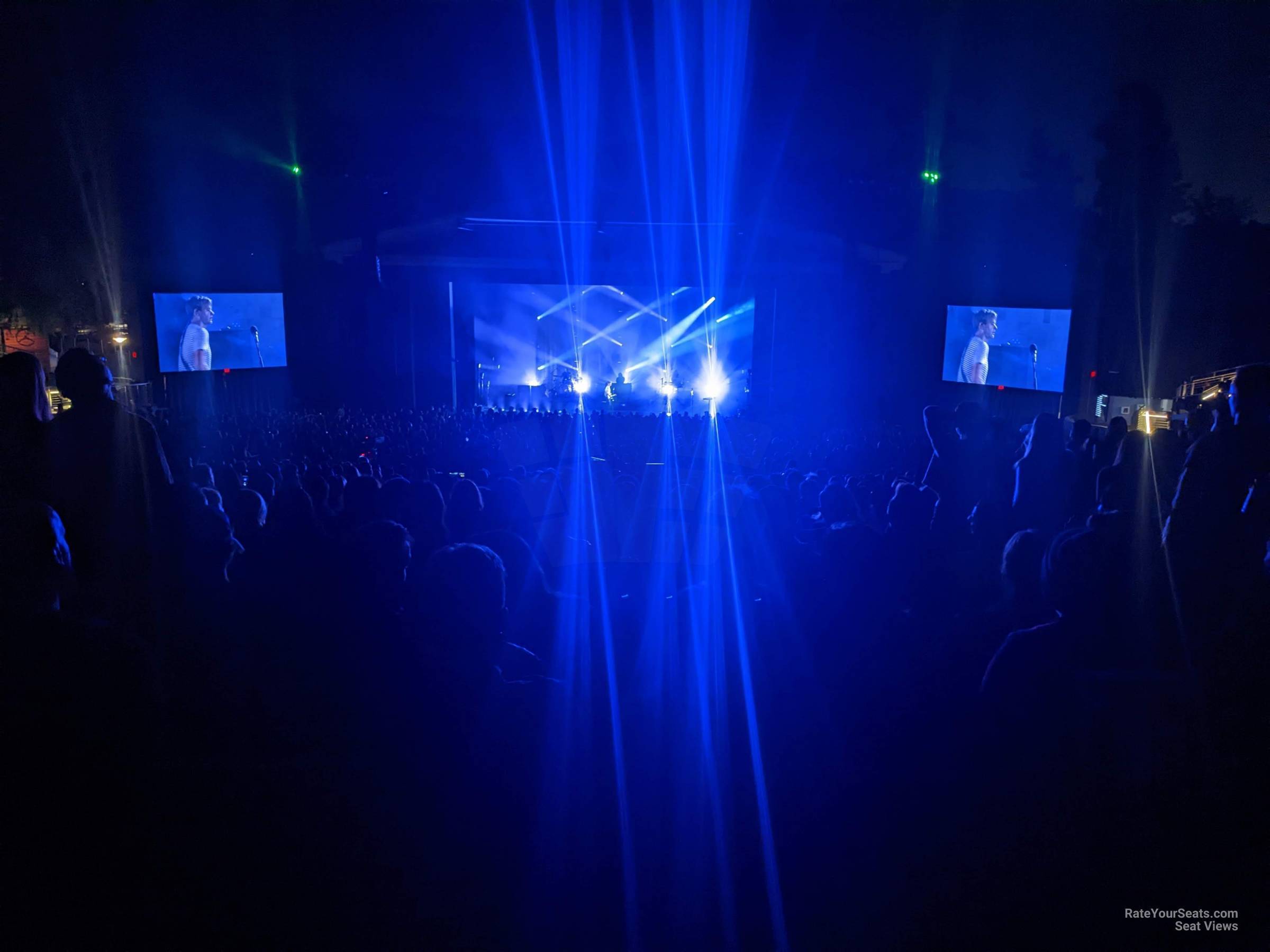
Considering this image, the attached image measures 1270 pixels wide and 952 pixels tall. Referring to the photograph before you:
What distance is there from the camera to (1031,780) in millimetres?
2029

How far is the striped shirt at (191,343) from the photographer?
14.3m

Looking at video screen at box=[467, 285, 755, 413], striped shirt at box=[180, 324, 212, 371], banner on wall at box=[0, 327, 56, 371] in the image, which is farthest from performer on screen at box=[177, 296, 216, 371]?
video screen at box=[467, 285, 755, 413]

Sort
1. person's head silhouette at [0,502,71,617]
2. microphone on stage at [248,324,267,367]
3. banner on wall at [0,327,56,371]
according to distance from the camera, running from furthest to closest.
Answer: banner on wall at [0,327,56,371]
microphone on stage at [248,324,267,367]
person's head silhouette at [0,502,71,617]

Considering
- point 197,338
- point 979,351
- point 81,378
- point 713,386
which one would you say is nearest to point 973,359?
point 979,351

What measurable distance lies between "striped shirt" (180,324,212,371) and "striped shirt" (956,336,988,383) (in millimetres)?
16993

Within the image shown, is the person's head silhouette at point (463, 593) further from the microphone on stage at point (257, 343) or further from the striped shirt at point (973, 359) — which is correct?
the microphone on stage at point (257, 343)

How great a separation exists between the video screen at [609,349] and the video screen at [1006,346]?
16.8ft

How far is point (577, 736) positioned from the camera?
7.84 ft

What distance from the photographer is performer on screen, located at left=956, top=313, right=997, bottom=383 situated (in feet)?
48.6

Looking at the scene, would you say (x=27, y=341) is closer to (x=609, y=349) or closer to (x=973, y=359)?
(x=609, y=349)

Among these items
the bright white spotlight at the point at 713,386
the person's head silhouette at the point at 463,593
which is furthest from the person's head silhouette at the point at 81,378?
the bright white spotlight at the point at 713,386

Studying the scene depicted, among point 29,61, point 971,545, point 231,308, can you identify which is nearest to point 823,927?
point 971,545

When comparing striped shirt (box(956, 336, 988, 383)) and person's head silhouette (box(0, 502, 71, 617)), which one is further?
striped shirt (box(956, 336, 988, 383))

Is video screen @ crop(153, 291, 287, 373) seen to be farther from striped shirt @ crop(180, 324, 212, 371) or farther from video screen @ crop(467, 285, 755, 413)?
video screen @ crop(467, 285, 755, 413)
